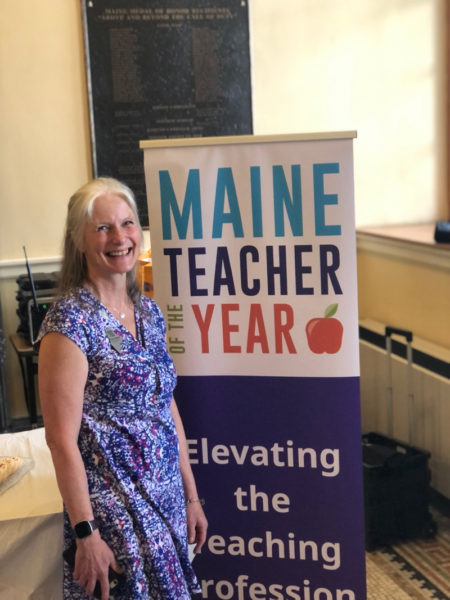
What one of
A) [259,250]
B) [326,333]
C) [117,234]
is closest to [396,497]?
[326,333]

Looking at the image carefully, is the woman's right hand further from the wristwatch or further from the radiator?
the radiator

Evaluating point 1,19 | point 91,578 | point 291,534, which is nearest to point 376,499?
point 291,534

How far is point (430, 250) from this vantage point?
3348 millimetres

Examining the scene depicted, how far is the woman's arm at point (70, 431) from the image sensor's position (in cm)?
156

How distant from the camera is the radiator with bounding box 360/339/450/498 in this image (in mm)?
3178

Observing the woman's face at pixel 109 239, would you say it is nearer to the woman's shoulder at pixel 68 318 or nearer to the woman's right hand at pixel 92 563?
the woman's shoulder at pixel 68 318

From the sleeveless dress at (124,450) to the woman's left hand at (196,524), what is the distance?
0.70ft

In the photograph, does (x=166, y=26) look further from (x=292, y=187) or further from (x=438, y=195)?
(x=292, y=187)

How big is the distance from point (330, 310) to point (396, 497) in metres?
1.30

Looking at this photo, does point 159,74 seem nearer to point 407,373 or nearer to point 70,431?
point 407,373

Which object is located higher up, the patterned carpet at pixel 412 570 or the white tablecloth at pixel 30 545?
the white tablecloth at pixel 30 545

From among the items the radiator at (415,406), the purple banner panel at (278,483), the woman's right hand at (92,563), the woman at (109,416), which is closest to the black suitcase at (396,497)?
the radiator at (415,406)

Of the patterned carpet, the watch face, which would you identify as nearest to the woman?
the watch face

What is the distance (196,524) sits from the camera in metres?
1.97
